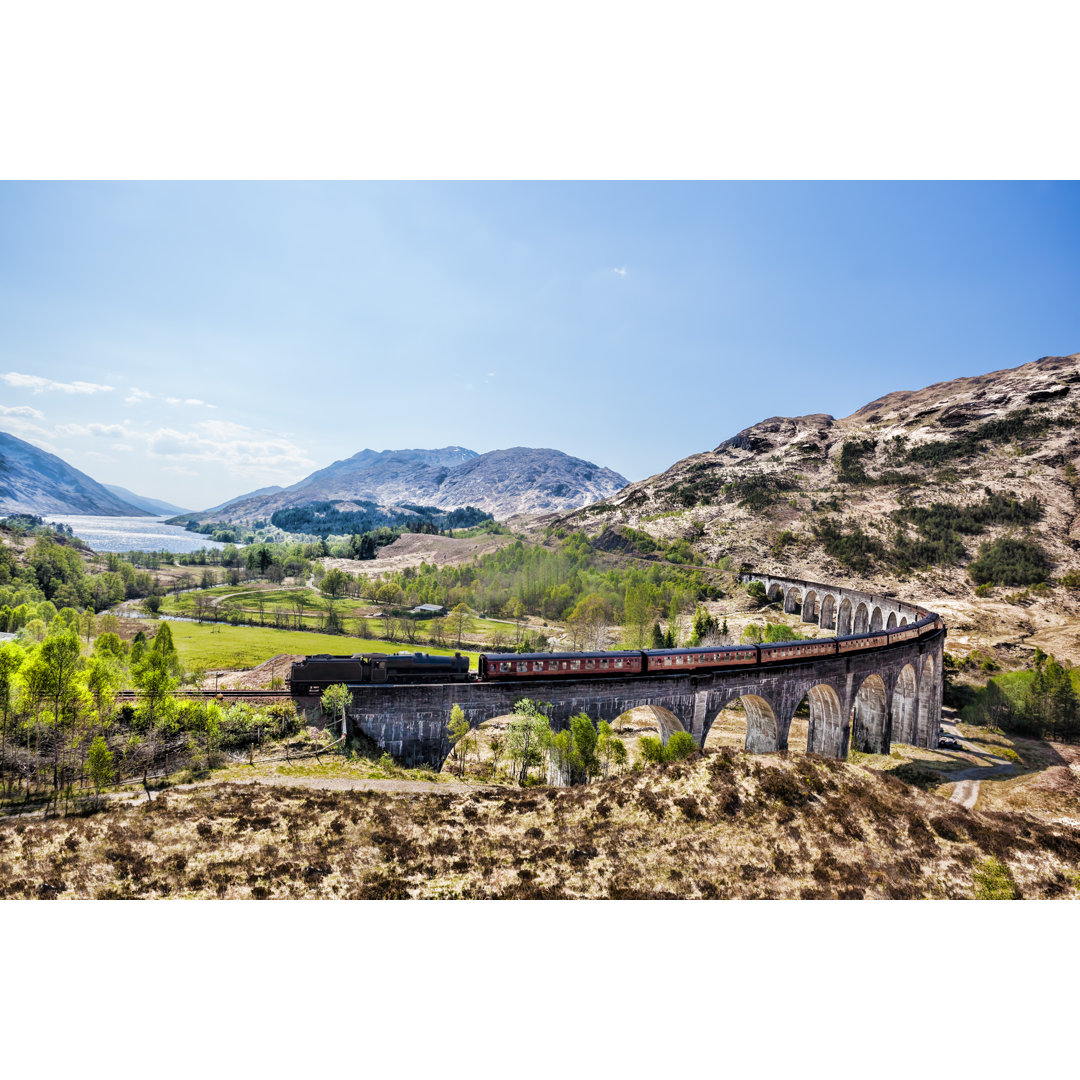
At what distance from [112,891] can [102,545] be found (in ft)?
458

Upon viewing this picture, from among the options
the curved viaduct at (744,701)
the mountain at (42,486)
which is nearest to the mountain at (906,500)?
the curved viaduct at (744,701)

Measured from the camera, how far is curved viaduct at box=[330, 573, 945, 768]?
22734 millimetres

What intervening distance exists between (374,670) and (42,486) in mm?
175089

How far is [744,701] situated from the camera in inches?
1168

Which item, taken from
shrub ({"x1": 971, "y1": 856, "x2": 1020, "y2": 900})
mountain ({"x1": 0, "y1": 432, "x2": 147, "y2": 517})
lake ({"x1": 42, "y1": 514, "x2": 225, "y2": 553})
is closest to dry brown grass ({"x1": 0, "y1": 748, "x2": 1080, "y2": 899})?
shrub ({"x1": 971, "y1": 856, "x2": 1020, "y2": 900})

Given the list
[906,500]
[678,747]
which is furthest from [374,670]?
[906,500]

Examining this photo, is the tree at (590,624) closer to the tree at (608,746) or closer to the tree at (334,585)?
the tree at (608,746)

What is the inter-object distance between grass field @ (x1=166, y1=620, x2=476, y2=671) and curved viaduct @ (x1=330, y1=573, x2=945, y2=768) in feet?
57.9

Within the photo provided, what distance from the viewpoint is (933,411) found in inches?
6033

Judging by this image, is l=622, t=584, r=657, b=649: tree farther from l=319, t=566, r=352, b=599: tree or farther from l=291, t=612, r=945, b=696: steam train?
l=319, t=566, r=352, b=599: tree

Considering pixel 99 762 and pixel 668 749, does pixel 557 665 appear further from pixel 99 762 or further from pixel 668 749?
pixel 99 762

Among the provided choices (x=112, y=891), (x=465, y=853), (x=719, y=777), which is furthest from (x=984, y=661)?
(x=112, y=891)

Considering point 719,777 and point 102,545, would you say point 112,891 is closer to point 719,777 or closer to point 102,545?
point 719,777

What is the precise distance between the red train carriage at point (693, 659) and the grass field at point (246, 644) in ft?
65.0
